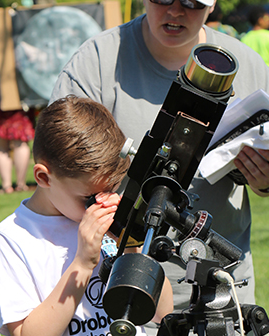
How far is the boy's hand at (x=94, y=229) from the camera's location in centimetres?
151

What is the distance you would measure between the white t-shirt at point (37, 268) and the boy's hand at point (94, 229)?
0.62 feet

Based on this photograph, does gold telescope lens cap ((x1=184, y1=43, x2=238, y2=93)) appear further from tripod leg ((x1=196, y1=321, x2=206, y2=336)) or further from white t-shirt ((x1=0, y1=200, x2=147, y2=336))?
white t-shirt ((x1=0, y1=200, x2=147, y2=336))

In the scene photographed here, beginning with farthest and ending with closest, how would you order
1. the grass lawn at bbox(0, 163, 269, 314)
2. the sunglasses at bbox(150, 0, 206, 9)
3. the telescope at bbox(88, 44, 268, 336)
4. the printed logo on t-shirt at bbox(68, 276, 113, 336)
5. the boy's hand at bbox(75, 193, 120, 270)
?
1. the grass lawn at bbox(0, 163, 269, 314)
2. the sunglasses at bbox(150, 0, 206, 9)
3. the printed logo on t-shirt at bbox(68, 276, 113, 336)
4. the boy's hand at bbox(75, 193, 120, 270)
5. the telescope at bbox(88, 44, 268, 336)

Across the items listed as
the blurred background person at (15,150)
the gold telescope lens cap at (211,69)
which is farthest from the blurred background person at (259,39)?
the gold telescope lens cap at (211,69)

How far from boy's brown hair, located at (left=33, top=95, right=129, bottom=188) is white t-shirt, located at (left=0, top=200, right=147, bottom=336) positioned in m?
0.25

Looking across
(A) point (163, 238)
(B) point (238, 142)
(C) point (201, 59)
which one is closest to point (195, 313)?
(A) point (163, 238)

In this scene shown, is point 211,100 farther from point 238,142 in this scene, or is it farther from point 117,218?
point 238,142

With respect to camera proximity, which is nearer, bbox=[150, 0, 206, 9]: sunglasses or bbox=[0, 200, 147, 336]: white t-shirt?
bbox=[0, 200, 147, 336]: white t-shirt

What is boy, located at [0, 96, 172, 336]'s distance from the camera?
1.55m

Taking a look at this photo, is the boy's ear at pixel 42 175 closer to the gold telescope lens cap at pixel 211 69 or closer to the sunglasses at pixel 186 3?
the gold telescope lens cap at pixel 211 69

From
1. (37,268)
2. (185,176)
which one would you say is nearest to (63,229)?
(37,268)

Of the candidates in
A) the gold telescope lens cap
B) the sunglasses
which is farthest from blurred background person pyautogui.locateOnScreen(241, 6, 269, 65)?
the gold telescope lens cap

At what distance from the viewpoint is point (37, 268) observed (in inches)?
65.6

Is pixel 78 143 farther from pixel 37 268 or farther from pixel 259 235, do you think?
pixel 259 235
